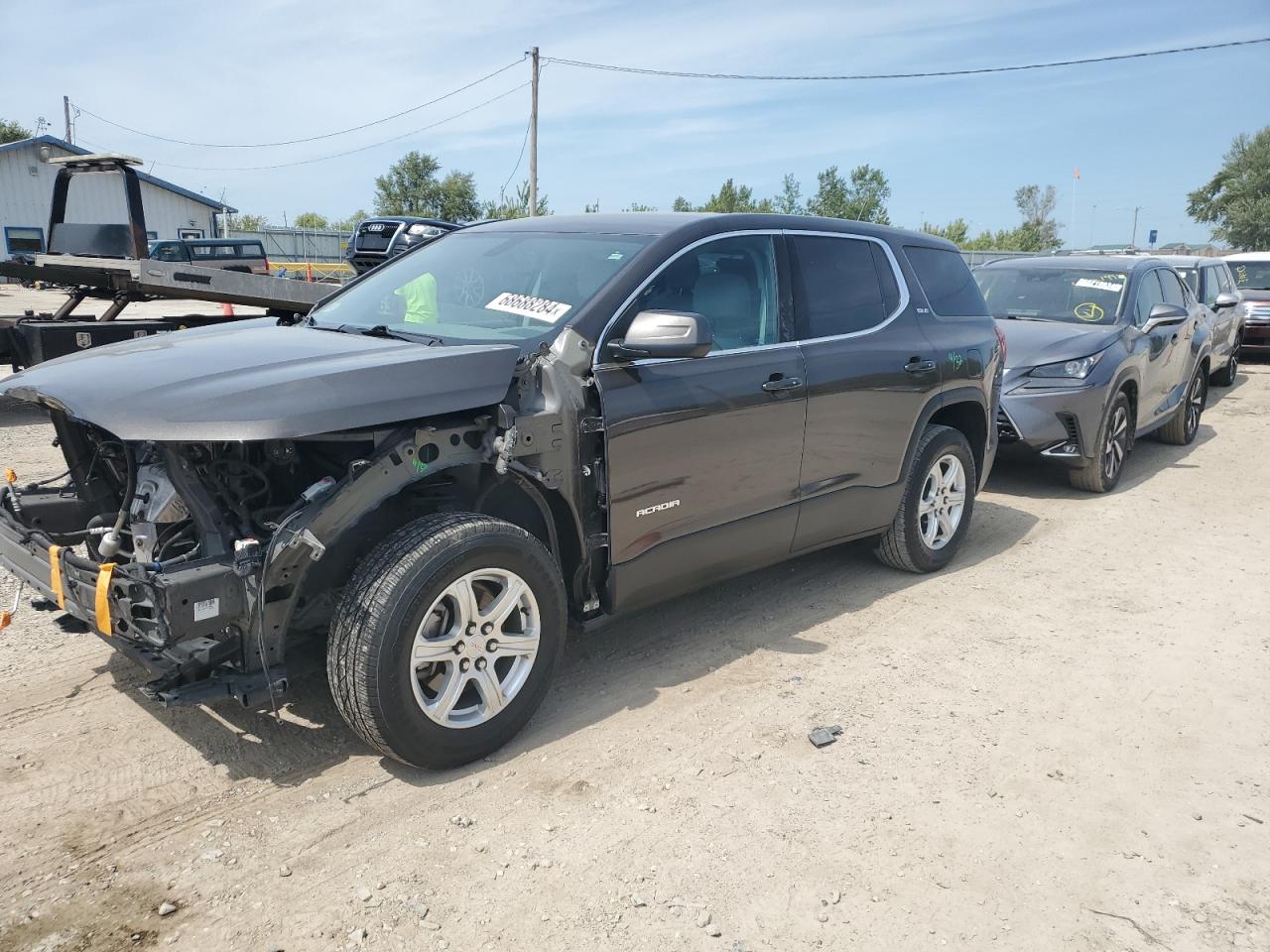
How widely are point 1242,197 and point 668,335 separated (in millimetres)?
65026

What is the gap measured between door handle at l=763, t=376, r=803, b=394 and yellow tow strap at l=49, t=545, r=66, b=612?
2757 millimetres

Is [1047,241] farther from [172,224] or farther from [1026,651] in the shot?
[1026,651]

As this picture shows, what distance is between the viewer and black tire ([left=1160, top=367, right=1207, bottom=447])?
31.9 feet

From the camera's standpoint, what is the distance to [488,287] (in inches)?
162

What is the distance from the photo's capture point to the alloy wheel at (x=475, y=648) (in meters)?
3.26

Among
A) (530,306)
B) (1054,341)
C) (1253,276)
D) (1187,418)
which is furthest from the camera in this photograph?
(1253,276)

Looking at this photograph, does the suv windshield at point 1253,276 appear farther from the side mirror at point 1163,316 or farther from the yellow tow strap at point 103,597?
the yellow tow strap at point 103,597

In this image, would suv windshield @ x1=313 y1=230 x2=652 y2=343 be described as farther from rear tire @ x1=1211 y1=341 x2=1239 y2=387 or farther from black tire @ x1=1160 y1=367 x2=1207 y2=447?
rear tire @ x1=1211 y1=341 x2=1239 y2=387

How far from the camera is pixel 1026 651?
4605 millimetres

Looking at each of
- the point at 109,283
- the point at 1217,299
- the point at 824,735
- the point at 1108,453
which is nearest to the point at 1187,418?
the point at 1217,299

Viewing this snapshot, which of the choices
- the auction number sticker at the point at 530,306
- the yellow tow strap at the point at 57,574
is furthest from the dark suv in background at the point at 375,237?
the yellow tow strap at the point at 57,574

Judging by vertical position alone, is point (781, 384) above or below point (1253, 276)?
below

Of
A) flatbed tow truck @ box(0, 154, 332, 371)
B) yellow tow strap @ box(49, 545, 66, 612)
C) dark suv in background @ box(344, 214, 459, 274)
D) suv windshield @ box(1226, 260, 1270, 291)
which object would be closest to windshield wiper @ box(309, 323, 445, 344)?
yellow tow strap @ box(49, 545, 66, 612)

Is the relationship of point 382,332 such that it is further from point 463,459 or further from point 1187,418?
point 1187,418
